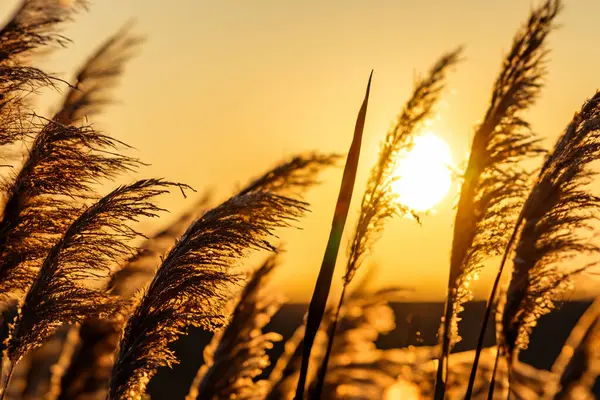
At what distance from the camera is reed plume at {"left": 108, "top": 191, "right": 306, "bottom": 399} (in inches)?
144

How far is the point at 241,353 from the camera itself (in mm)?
5352

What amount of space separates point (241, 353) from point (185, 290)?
1.65 metres

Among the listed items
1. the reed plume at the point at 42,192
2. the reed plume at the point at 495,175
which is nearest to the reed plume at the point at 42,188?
the reed plume at the point at 42,192

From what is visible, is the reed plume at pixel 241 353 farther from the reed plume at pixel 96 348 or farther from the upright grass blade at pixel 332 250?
the upright grass blade at pixel 332 250

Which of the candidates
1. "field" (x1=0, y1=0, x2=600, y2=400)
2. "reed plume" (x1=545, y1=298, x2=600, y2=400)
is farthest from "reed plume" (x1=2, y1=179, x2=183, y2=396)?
"reed plume" (x1=545, y1=298, x2=600, y2=400)

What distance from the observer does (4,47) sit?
3.91 metres

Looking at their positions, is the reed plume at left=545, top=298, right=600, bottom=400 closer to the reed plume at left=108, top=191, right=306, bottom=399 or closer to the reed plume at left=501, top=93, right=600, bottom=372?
the reed plume at left=501, top=93, right=600, bottom=372

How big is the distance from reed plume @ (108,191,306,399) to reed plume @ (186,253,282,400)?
136cm

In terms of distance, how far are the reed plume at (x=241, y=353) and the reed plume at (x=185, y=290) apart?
1.36 metres

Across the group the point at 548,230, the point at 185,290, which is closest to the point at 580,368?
the point at 548,230

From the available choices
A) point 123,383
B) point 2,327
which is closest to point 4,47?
point 2,327

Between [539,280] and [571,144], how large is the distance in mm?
928

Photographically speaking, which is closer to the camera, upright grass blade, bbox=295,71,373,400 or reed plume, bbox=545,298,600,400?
upright grass blade, bbox=295,71,373,400

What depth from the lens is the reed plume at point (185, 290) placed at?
3.67 m
